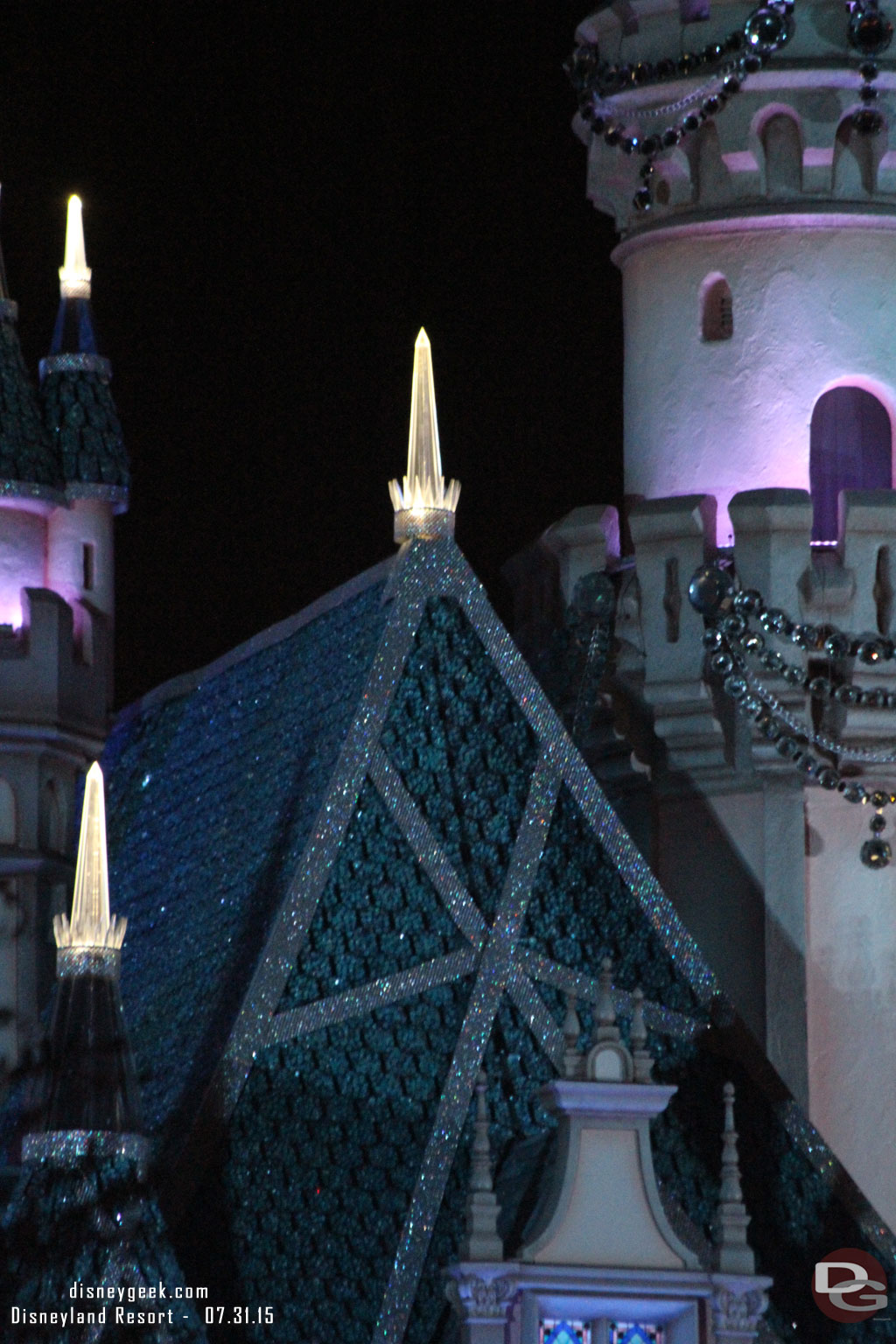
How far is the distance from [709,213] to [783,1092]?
238 inches

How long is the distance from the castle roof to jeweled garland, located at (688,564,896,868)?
2445 mm

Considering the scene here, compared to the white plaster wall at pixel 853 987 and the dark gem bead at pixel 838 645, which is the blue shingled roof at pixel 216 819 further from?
the white plaster wall at pixel 853 987

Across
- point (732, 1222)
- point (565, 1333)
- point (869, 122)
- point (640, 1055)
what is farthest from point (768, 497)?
point (565, 1333)

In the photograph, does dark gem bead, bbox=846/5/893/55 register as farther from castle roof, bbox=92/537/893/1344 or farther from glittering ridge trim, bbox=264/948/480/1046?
glittering ridge trim, bbox=264/948/480/1046

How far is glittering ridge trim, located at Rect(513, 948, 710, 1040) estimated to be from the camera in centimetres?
2544

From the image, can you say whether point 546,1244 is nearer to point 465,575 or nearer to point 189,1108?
point 189,1108

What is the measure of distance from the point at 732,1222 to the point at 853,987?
17.6 feet

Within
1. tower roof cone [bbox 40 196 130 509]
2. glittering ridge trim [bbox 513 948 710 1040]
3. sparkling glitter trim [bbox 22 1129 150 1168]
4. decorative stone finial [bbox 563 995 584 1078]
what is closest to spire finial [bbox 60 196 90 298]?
tower roof cone [bbox 40 196 130 509]

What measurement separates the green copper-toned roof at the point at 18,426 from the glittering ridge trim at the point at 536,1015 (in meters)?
4.10

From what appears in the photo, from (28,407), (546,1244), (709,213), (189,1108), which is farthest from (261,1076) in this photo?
(709,213)

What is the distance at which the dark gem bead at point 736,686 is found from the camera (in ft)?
93.2

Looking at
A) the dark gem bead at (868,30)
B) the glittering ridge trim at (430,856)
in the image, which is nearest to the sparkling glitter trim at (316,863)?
the glittering ridge trim at (430,856)

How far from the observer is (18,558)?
1085 inches

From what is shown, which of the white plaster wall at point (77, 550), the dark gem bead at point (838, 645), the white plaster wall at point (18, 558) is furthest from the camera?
the dark gem bead at point (838, 645)
